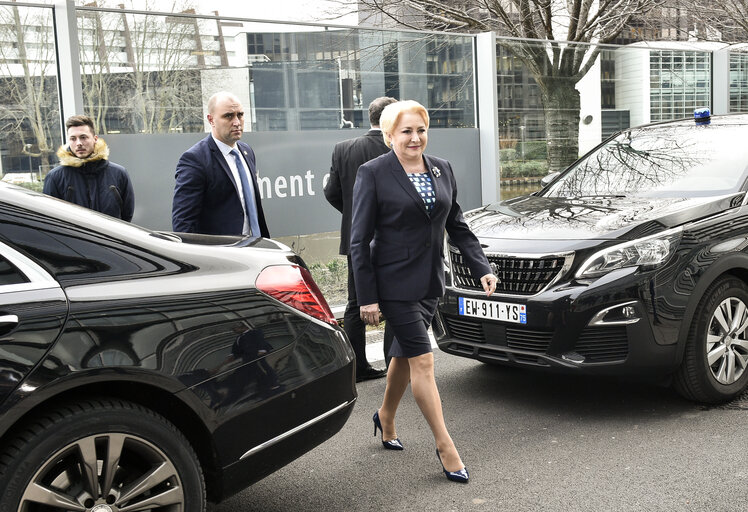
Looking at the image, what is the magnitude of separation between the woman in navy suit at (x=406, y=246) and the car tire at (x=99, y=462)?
1.26 metres

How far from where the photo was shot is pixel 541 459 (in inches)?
157

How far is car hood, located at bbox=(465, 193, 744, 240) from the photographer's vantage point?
179 inches

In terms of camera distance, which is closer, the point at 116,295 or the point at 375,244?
the point at 116,295

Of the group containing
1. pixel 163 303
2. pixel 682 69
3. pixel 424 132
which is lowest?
pixel 163 303

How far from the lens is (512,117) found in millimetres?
8977

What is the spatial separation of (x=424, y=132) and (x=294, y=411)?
1481mm

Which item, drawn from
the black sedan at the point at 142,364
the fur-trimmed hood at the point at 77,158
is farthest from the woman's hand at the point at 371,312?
the fur-trimmed hood at the point at 77,158

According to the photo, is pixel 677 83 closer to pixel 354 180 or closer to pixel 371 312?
pixel 354 180

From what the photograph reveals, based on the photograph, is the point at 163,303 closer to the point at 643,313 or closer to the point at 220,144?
the point at 220,144

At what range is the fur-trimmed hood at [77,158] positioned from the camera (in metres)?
5.11

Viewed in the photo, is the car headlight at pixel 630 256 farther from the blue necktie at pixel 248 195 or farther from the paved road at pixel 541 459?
the blue necktie at pixel 248 195

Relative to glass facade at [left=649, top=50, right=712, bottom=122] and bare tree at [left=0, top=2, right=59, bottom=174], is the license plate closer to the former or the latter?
bare tree at [left=0, top=2, right=59, bottom=174]

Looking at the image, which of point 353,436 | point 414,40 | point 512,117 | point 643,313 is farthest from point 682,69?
point 353,436

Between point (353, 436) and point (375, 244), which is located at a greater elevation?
point (375, 244)
